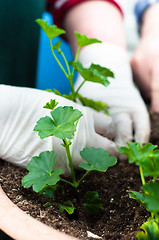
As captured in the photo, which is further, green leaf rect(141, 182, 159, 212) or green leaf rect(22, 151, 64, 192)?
green leaf rect(22, 151, 64, 192)

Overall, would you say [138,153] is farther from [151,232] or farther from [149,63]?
[149,63]

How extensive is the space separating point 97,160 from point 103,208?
0.16 m

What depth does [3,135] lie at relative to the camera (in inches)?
32.4

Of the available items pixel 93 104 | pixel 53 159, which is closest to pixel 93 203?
pixel 53 159

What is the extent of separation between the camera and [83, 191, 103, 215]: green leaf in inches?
28.7

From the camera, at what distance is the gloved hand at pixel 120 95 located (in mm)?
1110

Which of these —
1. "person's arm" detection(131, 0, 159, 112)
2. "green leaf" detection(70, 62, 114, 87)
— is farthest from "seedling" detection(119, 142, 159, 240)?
"person's arm" detection(131, 0, 159, 112)

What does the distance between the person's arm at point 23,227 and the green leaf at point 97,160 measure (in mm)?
171

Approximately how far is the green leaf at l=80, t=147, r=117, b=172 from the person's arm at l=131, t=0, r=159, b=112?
2.49ft

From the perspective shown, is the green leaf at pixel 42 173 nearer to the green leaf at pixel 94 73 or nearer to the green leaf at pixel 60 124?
the green leaf at pixel 60 124

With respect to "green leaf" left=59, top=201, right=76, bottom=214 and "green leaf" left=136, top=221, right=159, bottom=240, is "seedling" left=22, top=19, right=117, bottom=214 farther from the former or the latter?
"green leaf" left=136, top=221, right=159, bottom=240

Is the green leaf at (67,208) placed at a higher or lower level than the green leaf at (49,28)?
lower

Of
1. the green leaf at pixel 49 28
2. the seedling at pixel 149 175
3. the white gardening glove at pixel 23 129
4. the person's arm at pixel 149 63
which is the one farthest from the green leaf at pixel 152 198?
the person's arm at pixel 149 63

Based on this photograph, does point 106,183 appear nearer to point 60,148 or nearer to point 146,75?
point 60,148
